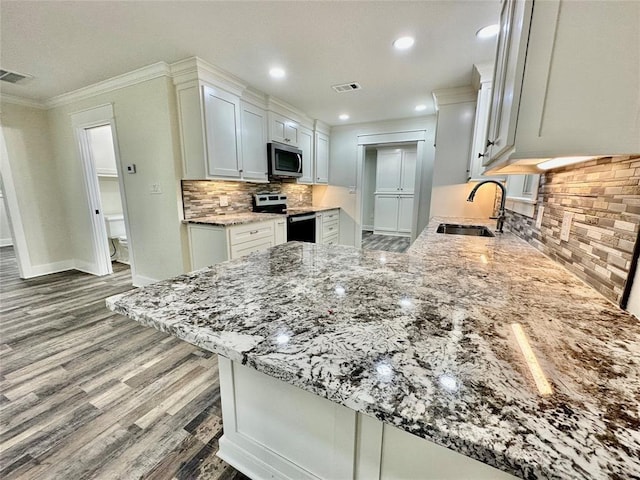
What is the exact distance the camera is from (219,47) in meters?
2.18

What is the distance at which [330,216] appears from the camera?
4.64 m

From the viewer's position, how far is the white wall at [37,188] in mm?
3287

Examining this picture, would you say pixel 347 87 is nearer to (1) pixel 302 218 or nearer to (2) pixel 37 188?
(1) pixel 302 218

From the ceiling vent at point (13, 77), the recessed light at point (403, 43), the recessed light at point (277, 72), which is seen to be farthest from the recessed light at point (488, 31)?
the ceiling vent at point (13, 77)

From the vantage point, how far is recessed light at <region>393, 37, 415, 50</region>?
6.60 ft

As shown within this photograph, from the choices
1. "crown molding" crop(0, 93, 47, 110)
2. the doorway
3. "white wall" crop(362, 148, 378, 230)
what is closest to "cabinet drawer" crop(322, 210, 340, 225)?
"white wall" crop(362, 148, 378, 230)

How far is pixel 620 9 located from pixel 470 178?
230 centimetres

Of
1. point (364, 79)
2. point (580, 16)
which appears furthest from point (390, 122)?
point (580, 16)

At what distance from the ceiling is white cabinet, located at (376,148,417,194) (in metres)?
3.54

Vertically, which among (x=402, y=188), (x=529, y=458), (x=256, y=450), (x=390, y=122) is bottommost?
(x=256, y=450)

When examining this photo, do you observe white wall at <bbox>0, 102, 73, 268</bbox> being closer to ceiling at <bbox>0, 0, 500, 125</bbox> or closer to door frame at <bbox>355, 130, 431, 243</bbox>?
ceiling at <bbox>0, 0, 500, 125</bbox>

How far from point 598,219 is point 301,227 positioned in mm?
3121

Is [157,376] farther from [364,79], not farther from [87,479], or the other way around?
[364,79]

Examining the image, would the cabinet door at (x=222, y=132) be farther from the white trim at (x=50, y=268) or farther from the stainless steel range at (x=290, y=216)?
the white trim at (x=50, y=268)
